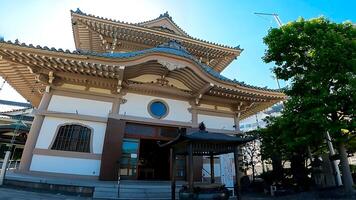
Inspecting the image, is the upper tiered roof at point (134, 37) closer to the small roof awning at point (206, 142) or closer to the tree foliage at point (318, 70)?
the tree foliage at point (318, 70)

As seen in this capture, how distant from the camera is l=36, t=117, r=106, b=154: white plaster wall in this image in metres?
8.68

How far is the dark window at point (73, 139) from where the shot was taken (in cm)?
885

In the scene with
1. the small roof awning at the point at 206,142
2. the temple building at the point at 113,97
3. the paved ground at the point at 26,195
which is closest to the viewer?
the paved ground at the point at 26,195

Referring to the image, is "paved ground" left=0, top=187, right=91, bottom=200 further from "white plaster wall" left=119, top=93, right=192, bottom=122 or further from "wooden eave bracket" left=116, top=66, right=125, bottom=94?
"wooden eave bracket" left=116, top=66, right=125, bottom=94

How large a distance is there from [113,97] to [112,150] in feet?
7.73

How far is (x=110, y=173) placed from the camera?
8828mm

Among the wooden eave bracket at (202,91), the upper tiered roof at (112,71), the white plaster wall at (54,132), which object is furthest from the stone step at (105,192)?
the wooden eave bracket at (202,91)

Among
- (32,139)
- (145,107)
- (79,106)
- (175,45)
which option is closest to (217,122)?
(145,107)

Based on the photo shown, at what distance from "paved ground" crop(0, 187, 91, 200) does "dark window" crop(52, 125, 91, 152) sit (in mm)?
2315

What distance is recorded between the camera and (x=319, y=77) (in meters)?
8.28

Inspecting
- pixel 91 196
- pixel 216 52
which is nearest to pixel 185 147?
pixel 91 196

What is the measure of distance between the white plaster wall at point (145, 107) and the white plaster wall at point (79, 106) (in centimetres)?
77

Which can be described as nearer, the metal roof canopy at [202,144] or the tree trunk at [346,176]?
the metal roof canopy at [202,144]

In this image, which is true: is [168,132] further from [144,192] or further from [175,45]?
[175,45]
